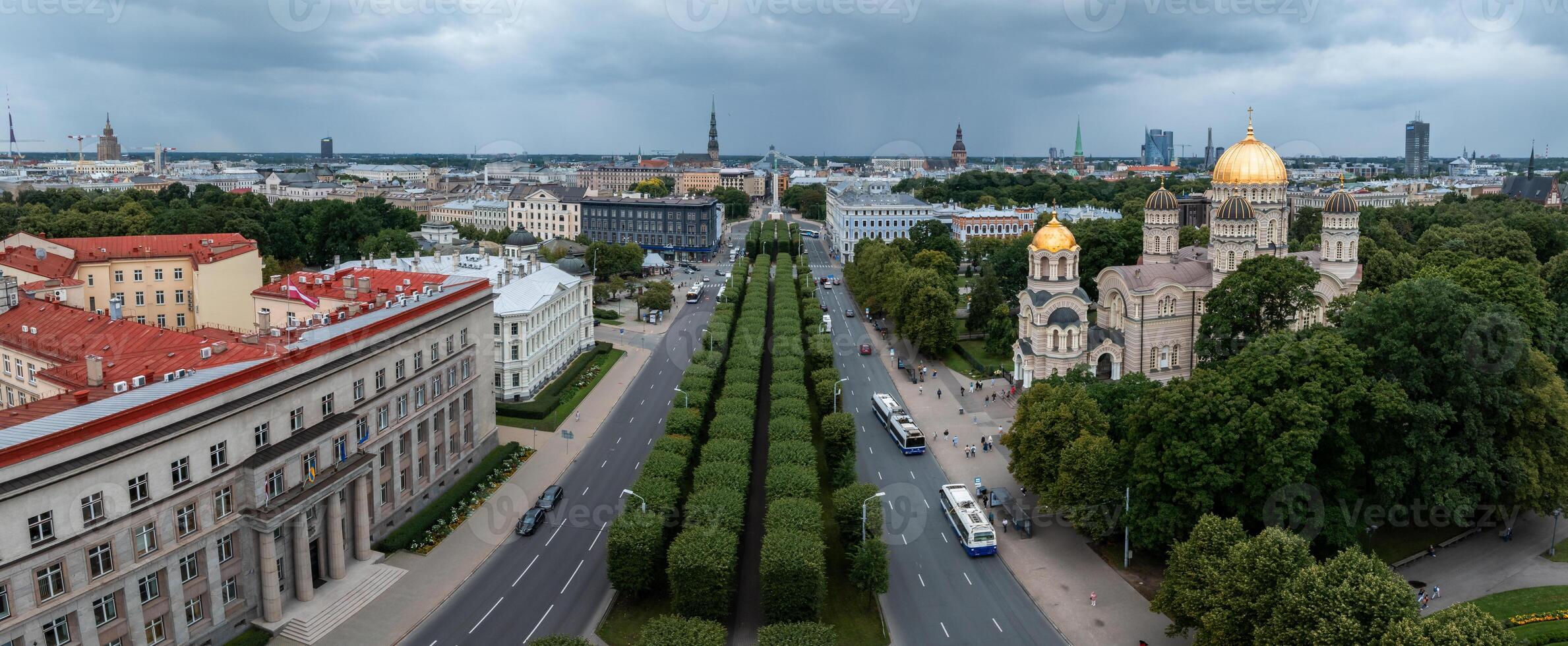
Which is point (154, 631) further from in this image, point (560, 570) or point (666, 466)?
point (666, 466)

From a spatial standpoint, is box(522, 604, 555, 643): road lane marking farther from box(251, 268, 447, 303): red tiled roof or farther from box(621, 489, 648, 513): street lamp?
box(251, 268, 447, 303): red tiled roof

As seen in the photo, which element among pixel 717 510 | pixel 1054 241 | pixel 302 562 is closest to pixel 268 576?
pixel 302 562

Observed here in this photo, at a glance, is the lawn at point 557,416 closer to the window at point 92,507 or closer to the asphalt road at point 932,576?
the asphalt road at point 932,576

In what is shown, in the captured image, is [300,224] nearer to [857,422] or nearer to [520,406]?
[520,406]

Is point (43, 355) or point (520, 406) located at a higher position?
point (43, 355)

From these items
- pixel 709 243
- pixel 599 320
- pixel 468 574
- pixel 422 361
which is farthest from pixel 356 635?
pixel 709 243

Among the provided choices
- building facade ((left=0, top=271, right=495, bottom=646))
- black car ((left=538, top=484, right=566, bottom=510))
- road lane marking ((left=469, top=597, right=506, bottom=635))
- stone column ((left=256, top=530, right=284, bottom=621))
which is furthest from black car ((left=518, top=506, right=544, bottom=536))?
stone column ((left=256, top=530, right=284, bottom=621))
